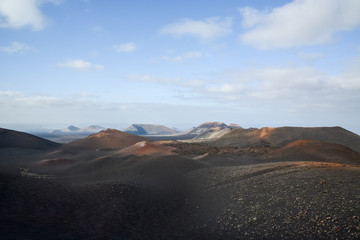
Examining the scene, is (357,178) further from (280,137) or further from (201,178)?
(280,137)

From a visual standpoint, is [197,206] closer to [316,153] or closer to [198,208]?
[198,208]

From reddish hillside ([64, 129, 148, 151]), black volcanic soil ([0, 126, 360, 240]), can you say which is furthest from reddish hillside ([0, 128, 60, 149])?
black volcanic soil ([0, 126, 360, 240])

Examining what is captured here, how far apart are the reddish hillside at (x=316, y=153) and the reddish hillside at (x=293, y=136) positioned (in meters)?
16.6

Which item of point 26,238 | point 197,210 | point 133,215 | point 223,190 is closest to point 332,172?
point 223,190

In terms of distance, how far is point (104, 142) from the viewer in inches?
2226

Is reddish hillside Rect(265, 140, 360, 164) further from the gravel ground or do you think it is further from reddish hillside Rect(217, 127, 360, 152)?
reddish hillside Rect(217, 127, 360, 152)

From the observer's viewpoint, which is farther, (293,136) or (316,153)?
(293,136)

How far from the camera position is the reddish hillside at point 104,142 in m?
53.0

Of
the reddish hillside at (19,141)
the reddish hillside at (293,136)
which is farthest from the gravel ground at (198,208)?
the reddish hillside at (19,141)

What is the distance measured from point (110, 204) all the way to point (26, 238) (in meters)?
5.65

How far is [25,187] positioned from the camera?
12953mm

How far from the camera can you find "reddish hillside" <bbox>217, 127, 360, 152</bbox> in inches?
1966

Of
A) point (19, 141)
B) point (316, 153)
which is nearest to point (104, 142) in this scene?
point (19, 141)

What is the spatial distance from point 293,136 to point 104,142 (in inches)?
1600
